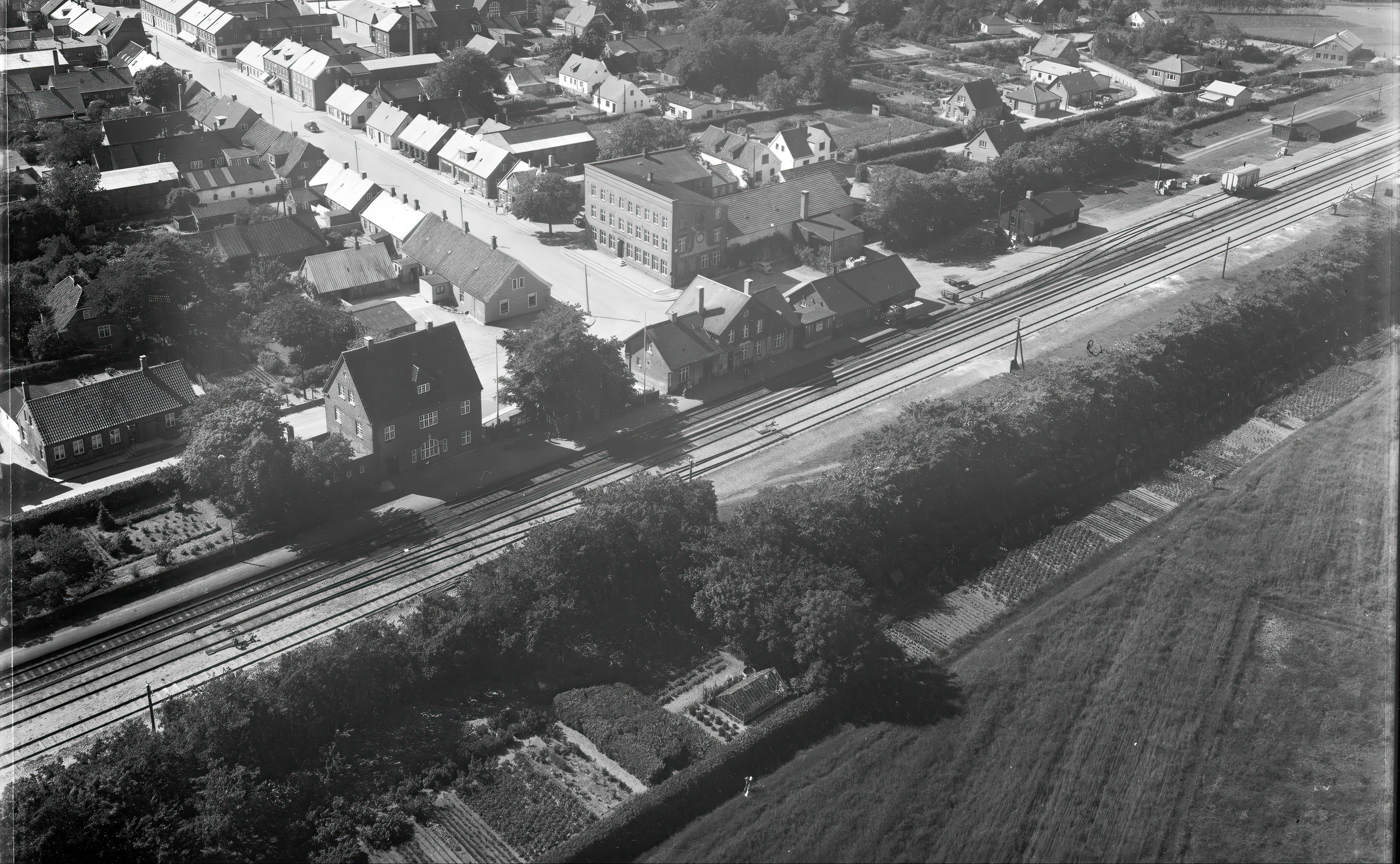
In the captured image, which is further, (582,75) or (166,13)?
(166,13)

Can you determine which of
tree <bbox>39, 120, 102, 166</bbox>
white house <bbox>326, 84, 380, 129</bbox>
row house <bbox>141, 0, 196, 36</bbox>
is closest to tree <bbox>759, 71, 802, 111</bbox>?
white house <bbox>326, 84, 380, 129</bbox>

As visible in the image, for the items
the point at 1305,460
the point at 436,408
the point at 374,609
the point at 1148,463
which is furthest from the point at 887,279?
the point at 374,609

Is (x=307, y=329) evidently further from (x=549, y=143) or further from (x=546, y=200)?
(x=549, y=143)

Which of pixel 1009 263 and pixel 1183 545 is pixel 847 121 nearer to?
pixel 1009 263

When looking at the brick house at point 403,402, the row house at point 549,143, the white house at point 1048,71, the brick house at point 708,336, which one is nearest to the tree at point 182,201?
the row house at point 549,143

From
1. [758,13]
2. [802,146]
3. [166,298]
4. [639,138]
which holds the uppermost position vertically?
[758,13]

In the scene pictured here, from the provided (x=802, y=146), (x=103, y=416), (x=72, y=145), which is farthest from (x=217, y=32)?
(x=103, y=416)

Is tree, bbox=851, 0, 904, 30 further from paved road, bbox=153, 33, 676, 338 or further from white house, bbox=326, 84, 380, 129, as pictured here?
paved road, bbox=153, 33, 676, 338
